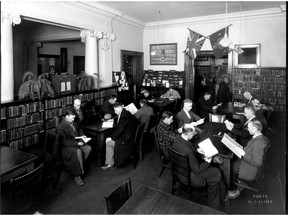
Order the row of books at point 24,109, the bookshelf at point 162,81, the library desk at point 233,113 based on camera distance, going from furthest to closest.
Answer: the bookshelf at point 162,81, the library desk at point 233,113, the row of books at point 24,109

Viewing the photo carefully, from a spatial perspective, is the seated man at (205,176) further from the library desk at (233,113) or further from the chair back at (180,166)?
the library desk at (233,113)

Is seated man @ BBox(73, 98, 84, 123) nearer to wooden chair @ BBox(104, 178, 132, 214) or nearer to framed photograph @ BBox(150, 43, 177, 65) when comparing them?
wooden chair @ BBox(104, 178, 132, 214)

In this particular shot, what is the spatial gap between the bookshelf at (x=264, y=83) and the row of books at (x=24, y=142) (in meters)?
6.78

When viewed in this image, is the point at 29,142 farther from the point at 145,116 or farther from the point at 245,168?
the point at 245,168

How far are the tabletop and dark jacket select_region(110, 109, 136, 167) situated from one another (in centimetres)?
160

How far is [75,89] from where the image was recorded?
6547 millimetres

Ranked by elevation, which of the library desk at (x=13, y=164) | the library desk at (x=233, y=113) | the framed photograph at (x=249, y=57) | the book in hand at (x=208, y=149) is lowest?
the library desk at (x=13, y=164)

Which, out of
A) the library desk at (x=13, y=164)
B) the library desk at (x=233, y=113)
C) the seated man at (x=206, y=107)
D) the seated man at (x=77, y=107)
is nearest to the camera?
the library desk at (x=13, y=164)

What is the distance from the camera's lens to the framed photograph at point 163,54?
943 cm

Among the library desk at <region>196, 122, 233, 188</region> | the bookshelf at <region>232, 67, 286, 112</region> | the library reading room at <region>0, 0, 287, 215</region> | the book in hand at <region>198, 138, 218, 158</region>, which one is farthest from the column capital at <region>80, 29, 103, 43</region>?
the book in hand at <region>198, 138, 218, 158</region>

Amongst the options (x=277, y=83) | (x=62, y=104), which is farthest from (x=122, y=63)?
(x=277, y=83)

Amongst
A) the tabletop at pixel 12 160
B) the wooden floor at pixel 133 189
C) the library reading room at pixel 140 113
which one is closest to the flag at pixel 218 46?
the library reading room at pixel 140 113

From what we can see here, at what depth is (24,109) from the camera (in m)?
5.04

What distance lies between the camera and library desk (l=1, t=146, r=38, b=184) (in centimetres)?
258
